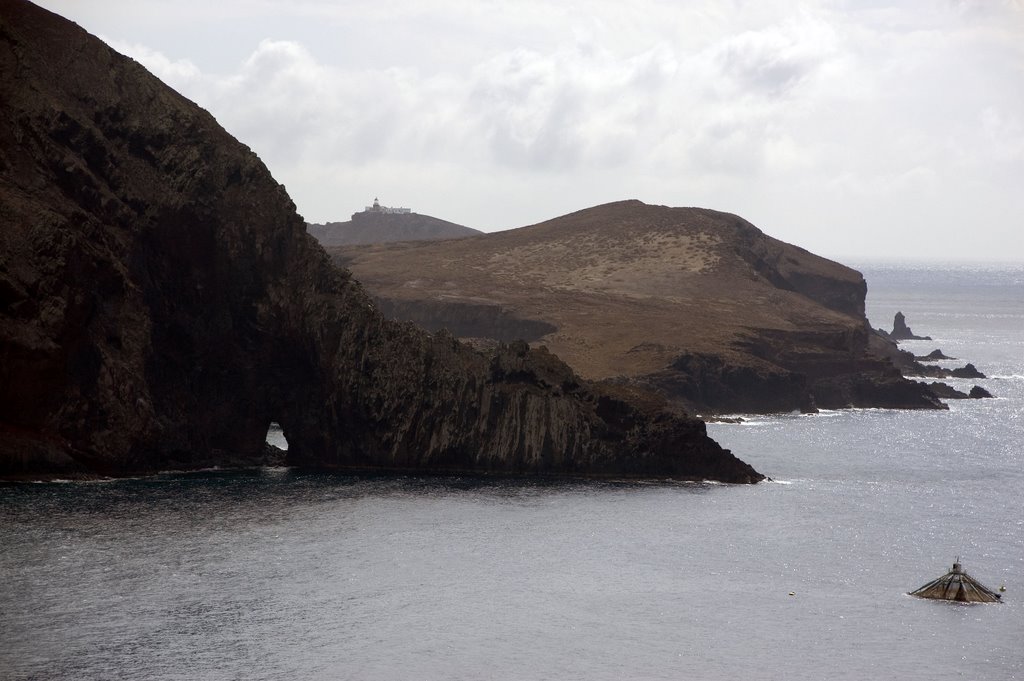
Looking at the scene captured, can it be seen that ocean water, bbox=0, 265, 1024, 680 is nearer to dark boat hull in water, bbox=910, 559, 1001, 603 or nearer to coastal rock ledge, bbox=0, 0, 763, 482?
dark boat hull in water, bbox=910, 559, 1001, 603

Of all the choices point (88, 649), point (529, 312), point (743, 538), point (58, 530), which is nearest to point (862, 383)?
point (529, 312)

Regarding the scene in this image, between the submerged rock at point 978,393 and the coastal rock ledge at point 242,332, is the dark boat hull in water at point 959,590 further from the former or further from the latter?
the submerged rock at point 978,393

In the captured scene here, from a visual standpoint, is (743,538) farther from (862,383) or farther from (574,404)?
(862,383)

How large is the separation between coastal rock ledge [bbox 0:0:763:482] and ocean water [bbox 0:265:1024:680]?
11.5ft

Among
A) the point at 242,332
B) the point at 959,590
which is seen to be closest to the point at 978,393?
the point at 242,332

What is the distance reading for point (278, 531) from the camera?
305 feet

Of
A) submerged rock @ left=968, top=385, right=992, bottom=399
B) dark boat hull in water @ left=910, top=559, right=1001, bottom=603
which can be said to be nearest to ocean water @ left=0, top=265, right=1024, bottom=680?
dark boat hull in water @ left=910, top=559, right=1001, bottom=603

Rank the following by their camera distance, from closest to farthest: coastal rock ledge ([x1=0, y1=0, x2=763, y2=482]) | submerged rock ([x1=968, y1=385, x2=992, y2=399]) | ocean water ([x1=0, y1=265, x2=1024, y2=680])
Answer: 1. ocean water ([x1=0, y1=265, x2=1024, y2=680])
2. coastal rock ledge ([x1=0, y1=0, x2=763, y2=482])
3. submerged rock ([x1=968, y1=385, x2=992, y2=399])

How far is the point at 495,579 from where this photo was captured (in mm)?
85875

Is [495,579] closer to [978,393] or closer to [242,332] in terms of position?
[242,332]

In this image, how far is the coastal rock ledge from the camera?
109875mm

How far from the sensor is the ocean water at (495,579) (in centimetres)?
7075

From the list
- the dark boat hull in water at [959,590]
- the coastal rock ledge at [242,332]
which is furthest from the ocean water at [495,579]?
the coastal rock ledge at [242,332]

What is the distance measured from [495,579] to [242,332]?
1441 inches
